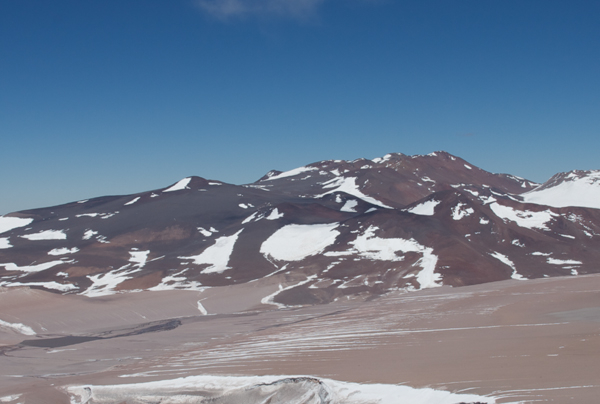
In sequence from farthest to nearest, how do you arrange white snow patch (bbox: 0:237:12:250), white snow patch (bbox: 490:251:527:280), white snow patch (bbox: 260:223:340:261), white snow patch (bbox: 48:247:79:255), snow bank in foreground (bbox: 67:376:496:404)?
1. white snow patch (bbox: 0:237:12:250)
2. white snow patch (bbox: 48:247:79:255)
3. white snow patch (bbox: 260:223:340:261)
4. white snow patch (bbox: 490:251:527:280)
5. snow bank in foreground (bbox: 67:376:496:404)

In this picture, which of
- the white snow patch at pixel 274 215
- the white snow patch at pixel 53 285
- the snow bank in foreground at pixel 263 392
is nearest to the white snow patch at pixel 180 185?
the white snow patch at pixel 274 215

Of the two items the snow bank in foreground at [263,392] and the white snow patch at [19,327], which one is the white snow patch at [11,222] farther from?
the snow bank in foreground at [263,392]

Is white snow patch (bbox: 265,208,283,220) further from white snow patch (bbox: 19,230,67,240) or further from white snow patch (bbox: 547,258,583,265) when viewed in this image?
white snow patch (bbox: 547,258,583,265)

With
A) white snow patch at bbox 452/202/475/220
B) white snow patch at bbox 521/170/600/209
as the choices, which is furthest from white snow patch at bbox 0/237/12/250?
white snow patch at bbox 521/170/600/209

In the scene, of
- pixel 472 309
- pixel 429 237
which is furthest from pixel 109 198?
pixel 472 309

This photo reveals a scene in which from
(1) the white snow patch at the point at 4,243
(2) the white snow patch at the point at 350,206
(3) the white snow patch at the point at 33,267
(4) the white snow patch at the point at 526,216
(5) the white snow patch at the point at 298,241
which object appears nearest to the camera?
(3) the white snow patch at the point at 33,267

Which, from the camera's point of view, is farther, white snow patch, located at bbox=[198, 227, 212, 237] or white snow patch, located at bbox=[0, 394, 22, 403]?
white snow patch, located at bbox=[198, 227, 212, 237]

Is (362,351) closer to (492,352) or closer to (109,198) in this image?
(492,352)
